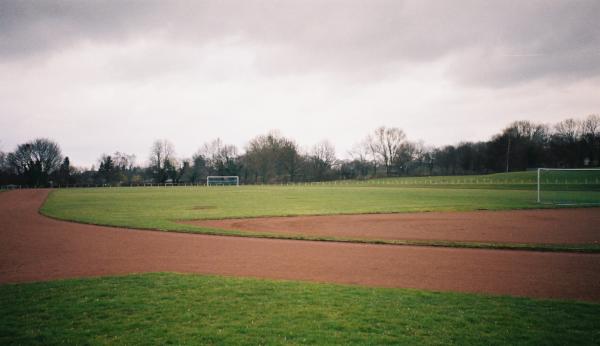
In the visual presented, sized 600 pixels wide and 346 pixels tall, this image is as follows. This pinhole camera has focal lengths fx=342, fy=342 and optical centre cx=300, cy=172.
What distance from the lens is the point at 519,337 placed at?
5762 mm

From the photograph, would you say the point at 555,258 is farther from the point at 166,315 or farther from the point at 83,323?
the point at 83,323

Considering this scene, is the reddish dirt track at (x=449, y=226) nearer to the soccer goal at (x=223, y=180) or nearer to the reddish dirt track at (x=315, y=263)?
the reddish dirt track at (x=315, y=263)

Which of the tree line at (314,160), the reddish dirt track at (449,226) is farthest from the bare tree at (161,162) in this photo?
the reddish dirt track at (449,226)

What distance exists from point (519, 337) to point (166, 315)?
6.44m

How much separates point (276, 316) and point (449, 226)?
52.3 ft

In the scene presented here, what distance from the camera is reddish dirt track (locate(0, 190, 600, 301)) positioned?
9547 mm

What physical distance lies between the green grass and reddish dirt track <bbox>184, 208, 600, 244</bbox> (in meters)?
9.03

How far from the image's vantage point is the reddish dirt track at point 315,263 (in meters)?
9.55

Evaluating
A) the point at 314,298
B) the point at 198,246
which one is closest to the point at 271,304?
the point at 314,298

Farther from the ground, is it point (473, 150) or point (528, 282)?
point (473, 150)

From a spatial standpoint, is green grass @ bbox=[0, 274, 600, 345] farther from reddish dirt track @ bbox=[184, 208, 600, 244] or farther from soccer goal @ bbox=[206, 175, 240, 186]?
soccer goal @ bbox=[206, 175, 240, 186]

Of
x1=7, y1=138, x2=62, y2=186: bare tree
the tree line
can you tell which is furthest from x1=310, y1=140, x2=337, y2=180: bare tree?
x1=7, y1=138, x2=62, y2=186: bare tree

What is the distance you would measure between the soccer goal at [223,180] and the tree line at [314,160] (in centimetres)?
489

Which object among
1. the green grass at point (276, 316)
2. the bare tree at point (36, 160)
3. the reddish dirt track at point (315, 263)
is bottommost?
the reddish dirt track at point (315, 263)
